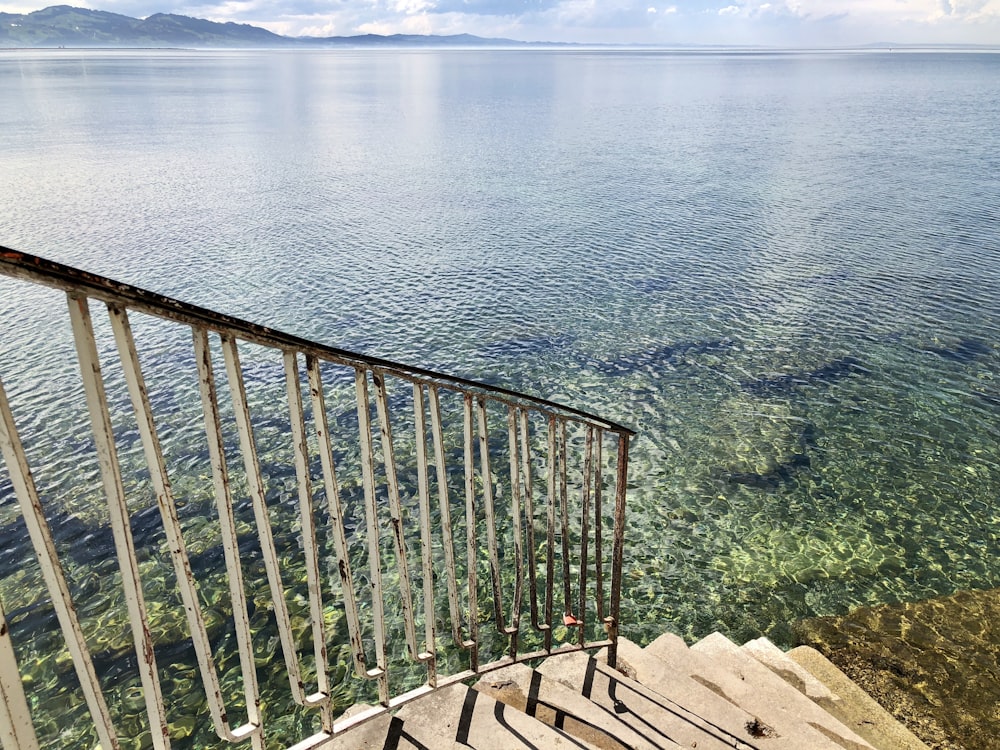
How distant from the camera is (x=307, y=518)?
224 cm

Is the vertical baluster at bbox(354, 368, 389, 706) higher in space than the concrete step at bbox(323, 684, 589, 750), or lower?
higher

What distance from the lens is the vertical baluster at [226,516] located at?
1632 mm

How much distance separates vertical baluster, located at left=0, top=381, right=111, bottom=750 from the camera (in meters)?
1.26

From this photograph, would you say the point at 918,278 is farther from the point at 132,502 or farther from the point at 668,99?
the point at 668,99

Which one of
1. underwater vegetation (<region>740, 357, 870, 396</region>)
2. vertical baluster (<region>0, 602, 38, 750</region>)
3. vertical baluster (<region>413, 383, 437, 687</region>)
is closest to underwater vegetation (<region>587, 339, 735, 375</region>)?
→ underwater vegetation (<region>740, 357, 870, 396</region>)

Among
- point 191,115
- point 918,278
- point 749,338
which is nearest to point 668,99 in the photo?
point 191,115

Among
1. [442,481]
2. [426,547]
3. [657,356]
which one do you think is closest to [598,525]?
[426,547]

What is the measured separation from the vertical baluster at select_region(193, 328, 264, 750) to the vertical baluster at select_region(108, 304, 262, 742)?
93 millimetres

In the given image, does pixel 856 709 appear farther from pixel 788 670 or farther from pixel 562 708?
pixel 562 708

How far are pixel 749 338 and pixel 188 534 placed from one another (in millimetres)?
10266

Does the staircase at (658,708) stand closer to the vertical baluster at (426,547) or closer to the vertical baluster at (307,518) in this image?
the vertical baluster at (426,547)

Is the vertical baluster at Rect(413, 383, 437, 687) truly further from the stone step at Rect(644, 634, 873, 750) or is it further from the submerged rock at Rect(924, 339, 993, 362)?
the submerged rock at Rect(924, 339, 993, 362)

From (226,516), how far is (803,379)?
36.9 feet

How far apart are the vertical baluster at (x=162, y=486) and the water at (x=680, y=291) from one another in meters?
5.39
